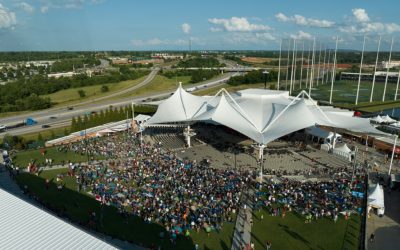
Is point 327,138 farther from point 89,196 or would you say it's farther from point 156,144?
point 89,196

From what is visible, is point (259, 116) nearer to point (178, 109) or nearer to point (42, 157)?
point (178, 109)

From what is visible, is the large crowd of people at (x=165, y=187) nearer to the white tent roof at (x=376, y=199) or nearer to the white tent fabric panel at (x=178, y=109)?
the white tent fabric panel at (x=178, y=109)

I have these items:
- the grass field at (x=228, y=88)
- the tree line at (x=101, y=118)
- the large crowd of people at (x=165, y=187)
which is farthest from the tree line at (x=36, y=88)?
the large crowd of people at (x=165, y=187)

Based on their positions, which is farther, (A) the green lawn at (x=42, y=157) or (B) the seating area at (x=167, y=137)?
(B) the seating area at (x=167, y=137)

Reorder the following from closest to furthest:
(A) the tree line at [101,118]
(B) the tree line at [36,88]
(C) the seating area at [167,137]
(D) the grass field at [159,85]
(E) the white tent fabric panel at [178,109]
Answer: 1. (E) the white tent fabric panel at [178,109]
2. (C) the seating area at [167,137]
3. (A) the tree line at [101,118]
4. (B) the tree line at [36,88]
5. (D) the grass field at [159,85]

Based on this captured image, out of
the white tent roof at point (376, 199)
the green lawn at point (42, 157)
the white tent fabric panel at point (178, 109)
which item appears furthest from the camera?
the white tent fabric panel at point (178, 109)
